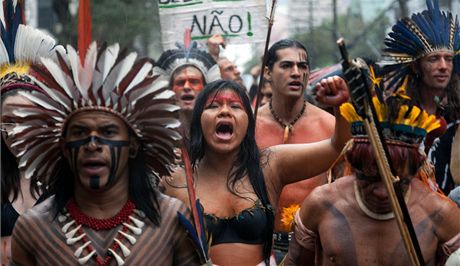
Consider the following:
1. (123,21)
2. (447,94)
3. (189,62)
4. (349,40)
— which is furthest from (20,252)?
(349,40)

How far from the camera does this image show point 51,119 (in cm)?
676

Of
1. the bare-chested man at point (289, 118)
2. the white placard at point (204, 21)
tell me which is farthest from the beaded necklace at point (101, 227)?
the white placard at point (204, 21)

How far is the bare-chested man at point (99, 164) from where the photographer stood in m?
6.64

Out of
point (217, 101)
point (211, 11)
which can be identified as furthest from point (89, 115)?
point (211, 11)

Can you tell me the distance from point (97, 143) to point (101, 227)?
389 mm

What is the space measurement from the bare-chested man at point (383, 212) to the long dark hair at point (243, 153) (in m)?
0.77

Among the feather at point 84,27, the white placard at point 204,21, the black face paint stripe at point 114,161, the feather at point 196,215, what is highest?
the feather at point 84,27

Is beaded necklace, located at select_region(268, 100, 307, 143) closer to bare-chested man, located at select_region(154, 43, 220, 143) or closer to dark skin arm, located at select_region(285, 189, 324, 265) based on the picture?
bare-chested man, located at select_region(154, 43, 220, 143)

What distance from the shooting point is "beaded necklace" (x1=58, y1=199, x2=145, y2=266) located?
6.60m

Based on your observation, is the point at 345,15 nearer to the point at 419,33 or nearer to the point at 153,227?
the point at 419,33

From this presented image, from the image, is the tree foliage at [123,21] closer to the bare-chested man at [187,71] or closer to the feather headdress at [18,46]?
the feather headdress at [18,46]

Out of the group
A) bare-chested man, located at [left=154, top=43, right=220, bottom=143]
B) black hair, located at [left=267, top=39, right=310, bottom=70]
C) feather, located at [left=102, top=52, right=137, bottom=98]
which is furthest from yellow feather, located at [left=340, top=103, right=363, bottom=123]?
bare-chested man, located at [left=154, top=43, right=220, bottom=143]

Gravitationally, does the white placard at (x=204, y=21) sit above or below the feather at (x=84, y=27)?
below

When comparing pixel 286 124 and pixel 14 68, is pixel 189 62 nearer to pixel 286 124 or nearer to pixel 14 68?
pixel 286 124
